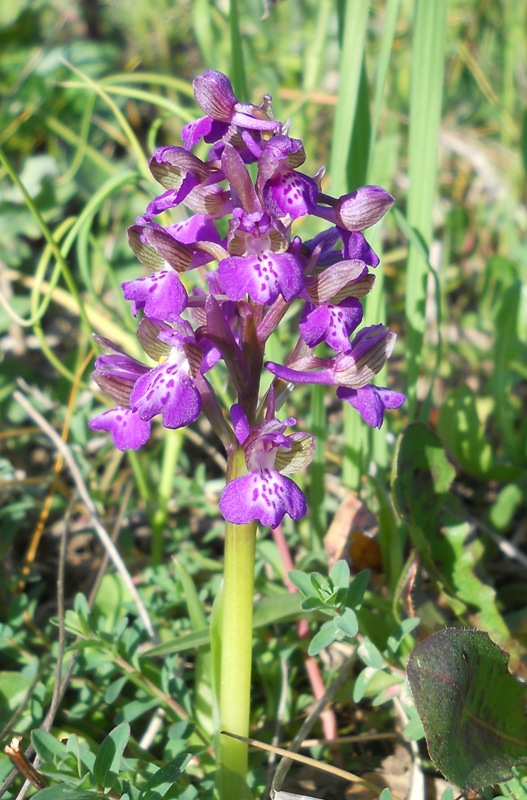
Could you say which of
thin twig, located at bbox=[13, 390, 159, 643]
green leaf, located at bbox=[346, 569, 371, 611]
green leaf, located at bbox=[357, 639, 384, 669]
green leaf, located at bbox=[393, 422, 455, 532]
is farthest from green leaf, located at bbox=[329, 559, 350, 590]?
thin twig, located at bbox=[13, 390, 159, 643]

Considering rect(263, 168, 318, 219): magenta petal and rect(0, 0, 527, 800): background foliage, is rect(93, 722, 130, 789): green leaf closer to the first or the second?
rect(0, 0, 527, 800): background foliage

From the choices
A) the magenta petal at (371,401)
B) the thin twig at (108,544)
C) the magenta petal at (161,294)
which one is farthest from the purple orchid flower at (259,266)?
the thin twig at (108,544)

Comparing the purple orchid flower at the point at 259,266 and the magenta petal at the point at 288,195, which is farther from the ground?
the magenta petal at the point at 288,195

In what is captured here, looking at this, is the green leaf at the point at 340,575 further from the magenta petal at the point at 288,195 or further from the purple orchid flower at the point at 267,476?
the magenta petal at the point at 288,195

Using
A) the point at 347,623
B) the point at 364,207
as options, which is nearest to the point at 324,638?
the point at 347,623

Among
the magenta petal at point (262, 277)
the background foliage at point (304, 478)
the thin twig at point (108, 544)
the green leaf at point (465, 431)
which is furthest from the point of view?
the green leaf at point (465, 431)

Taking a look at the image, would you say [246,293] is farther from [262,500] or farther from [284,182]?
[262,500]

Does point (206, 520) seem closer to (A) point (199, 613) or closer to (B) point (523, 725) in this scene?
(A) point (199, 613)

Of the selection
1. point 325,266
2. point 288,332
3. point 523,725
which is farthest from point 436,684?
point 288,332
